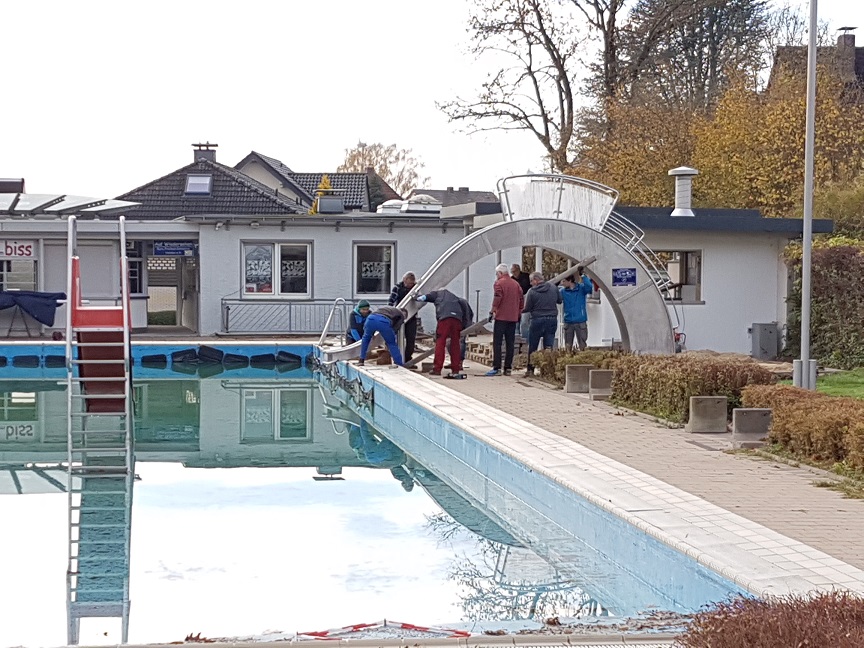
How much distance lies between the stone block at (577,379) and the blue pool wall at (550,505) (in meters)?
2.43

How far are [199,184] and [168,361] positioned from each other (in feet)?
41.3

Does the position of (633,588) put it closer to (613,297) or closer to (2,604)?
(2,604)

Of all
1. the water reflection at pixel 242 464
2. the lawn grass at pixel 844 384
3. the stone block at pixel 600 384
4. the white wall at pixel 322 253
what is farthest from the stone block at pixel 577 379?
the white wall at pixel 322 253

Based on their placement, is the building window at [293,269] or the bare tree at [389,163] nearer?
the building window at [293,269]

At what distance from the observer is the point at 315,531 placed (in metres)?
10.2

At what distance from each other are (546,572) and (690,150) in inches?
1055

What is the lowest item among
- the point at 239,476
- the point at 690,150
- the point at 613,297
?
the point at 239,476

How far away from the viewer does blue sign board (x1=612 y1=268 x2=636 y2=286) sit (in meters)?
18.9

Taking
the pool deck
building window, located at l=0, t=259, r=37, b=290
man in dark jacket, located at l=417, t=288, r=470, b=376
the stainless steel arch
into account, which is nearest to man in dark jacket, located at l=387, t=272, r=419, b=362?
the stainless steel arch

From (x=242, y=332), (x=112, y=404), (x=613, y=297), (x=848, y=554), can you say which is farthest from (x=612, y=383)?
(x=242, y=332)

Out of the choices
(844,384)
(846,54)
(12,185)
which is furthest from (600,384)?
(846,54)

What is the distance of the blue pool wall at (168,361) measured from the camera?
24.5 m

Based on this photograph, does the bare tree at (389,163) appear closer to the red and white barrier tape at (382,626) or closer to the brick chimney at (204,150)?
the brick chimney at (204,150)

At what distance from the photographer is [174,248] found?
1192 inches
